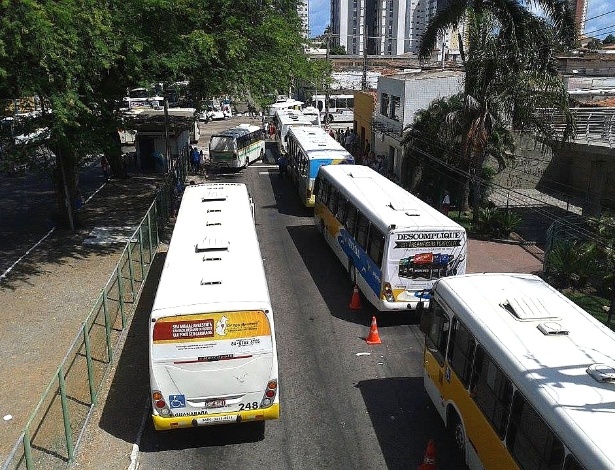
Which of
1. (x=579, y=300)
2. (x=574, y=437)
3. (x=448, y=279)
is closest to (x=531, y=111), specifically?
(x=579, y=300)

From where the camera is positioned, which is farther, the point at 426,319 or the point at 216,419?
the point at 426,319

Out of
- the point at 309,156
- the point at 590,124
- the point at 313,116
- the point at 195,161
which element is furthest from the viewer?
the point at 313,116

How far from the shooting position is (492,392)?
7.90m

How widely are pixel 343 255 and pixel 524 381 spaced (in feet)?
35.7

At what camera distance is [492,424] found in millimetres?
7820

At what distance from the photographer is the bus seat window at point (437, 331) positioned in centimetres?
967

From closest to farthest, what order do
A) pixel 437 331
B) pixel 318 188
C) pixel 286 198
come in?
pixel 437 331 → pixel 318 188 → pixel 286 198

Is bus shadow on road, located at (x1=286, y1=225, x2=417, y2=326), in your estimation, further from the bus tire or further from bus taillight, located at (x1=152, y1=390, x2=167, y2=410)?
bus taillight, located at (x1=152, y1=390, x2=167, y2=410)

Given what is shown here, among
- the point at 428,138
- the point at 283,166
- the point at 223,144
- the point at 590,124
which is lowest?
the point at 283,166

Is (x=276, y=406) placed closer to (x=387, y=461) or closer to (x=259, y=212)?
(x=387, y=461)

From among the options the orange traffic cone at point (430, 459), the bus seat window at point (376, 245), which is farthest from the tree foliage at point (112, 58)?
the orange traffic cone at point (430, 459)

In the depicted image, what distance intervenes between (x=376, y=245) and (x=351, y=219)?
2572mm

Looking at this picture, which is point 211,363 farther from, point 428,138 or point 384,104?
point 384,104

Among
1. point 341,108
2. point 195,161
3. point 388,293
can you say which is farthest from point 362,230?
point 341,108
